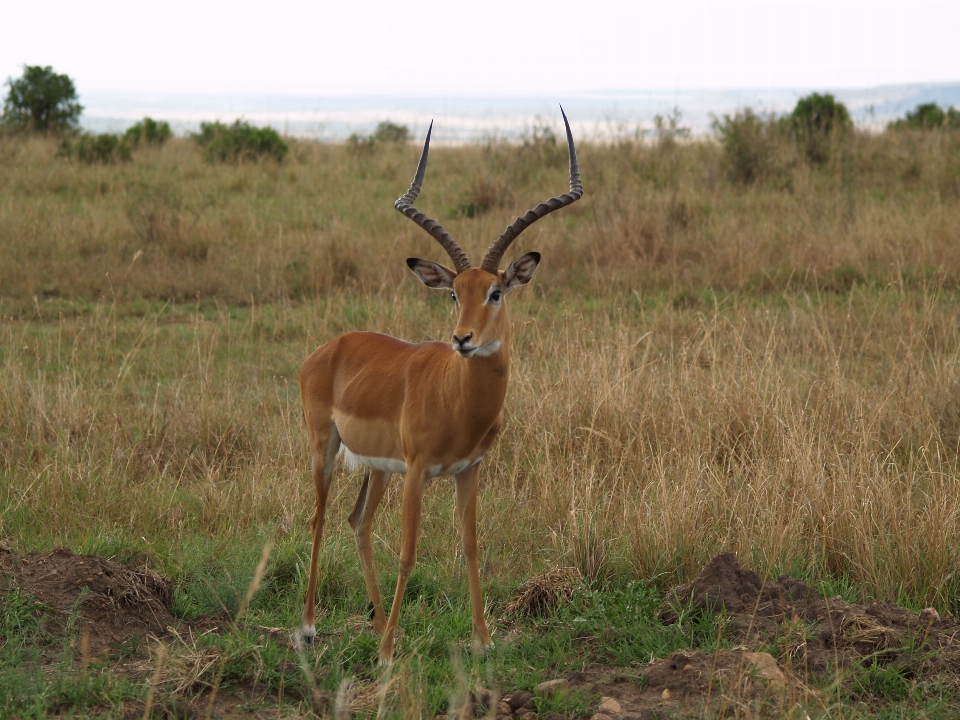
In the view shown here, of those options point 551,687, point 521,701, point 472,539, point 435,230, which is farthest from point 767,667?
point 435,230

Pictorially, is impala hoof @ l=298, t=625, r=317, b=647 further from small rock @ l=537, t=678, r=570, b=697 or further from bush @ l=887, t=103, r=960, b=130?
bush @ l=887, t=103, r=960, b=130

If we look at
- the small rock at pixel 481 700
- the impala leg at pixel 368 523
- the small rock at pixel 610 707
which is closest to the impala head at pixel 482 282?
the impala leg at pixel 368 523

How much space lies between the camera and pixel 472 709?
11.8ft

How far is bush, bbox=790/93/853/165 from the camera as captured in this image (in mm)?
15977

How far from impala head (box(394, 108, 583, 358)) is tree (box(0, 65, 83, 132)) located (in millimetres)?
17941

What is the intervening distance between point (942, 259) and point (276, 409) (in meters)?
7.06

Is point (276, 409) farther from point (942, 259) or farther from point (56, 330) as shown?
point (942, 259)

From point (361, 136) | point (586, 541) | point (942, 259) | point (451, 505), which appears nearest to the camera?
point (586, 541)

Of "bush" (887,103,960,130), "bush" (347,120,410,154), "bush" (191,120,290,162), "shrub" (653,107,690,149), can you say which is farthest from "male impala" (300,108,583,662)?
"bush" (887,103,960,130)

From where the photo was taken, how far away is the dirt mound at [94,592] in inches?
161

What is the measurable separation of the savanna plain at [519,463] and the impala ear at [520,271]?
4.61 ft

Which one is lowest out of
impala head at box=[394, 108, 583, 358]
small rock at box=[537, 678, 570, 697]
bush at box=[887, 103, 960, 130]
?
small rock at box=[537, 678, 570, 697]

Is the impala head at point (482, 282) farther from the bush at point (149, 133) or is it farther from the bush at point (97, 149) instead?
the bush at point (149, 133)

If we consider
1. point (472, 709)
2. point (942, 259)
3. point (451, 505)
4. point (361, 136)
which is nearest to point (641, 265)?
point (942, 259)
